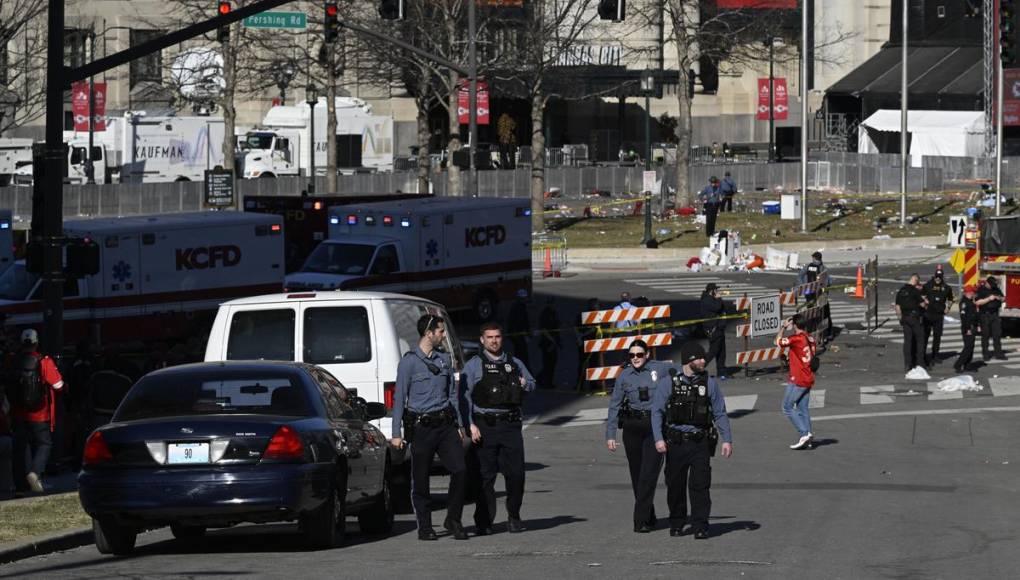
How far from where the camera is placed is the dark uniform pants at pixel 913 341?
30.1 metres

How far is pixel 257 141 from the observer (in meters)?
73.1

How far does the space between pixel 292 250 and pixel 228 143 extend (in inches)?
739

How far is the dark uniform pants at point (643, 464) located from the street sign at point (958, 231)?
111 feet

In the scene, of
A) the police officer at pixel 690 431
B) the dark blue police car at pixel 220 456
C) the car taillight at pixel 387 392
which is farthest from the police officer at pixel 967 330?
the dark blue police car at pixel 220 456

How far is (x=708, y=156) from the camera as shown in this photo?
87.1 metres

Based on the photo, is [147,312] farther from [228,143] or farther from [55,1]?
[228,143]

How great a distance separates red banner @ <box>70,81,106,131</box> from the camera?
68375 millimetres

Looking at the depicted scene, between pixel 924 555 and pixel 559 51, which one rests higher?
pixel 559 51

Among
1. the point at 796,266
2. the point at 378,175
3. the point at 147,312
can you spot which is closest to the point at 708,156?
the point at 378,175

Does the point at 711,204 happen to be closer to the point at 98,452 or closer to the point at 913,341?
the point at 913,341

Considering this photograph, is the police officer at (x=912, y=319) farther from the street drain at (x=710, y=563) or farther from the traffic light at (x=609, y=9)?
the street drain at (x=710, y=563)

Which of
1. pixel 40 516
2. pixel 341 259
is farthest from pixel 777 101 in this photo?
pixel 40 516

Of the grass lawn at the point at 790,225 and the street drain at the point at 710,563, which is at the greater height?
the grass lawn at the point at 790,225

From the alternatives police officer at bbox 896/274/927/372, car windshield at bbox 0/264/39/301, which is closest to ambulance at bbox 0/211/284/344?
car windshield at bbox 0/264/39/301
